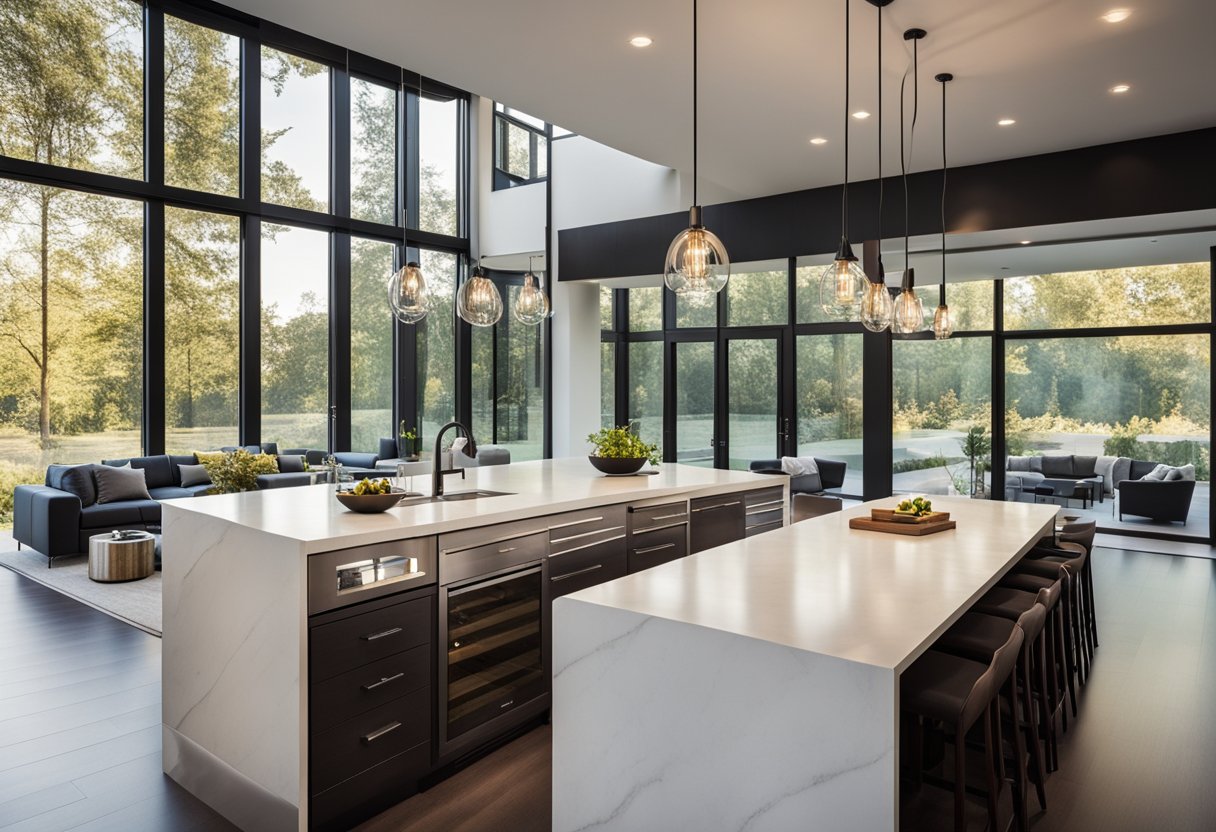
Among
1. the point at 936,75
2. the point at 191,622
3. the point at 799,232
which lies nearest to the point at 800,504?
the point at 936,75

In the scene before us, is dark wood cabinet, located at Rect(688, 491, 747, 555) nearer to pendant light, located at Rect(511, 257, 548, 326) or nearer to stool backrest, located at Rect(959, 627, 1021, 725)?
pendant light, located at Rect(511, 257, 548, 326)

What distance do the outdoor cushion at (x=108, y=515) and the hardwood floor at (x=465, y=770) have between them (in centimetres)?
209

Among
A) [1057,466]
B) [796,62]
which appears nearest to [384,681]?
[796,62]

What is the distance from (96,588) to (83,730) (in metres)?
2.82

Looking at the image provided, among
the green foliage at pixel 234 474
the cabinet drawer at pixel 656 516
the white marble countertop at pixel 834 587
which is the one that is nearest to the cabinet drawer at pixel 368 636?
the white marble countertop at pixel 834 587

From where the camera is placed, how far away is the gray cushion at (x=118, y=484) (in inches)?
276

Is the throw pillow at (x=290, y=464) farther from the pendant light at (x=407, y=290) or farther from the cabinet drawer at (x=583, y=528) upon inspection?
the cabinet drawer at (x=583, y=528)

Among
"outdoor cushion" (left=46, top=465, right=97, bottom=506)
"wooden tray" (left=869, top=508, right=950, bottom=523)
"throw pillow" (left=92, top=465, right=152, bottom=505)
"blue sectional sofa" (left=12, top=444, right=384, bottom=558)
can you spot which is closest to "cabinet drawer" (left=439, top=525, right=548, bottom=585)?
"wooden tray" (left=869, top=508, right=950, bottom=523)

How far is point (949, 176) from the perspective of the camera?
652 centimetres

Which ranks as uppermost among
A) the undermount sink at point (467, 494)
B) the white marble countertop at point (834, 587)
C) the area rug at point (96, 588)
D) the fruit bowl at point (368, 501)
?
the fruit bowl at point (368, 501)

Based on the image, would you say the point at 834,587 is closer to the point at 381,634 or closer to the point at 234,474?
the point at 381,634

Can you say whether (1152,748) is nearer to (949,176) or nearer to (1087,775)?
(1087,775)

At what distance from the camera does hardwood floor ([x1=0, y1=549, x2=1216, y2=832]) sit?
2576 mm

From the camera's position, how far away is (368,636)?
2521 millimetres
